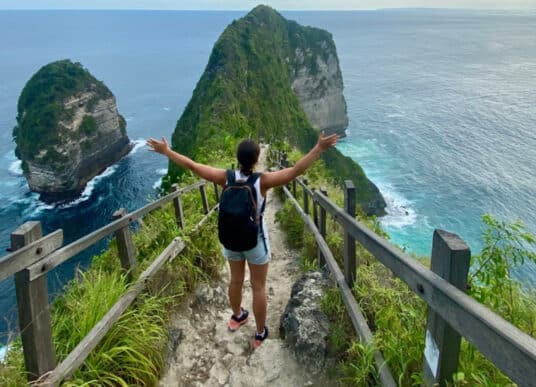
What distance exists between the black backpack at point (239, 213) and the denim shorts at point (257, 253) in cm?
13

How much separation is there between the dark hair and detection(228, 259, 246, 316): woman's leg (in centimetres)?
94

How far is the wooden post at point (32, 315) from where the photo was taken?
99.7 inches

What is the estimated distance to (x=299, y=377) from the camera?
146 inches

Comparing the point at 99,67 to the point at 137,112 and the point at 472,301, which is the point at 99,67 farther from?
the point at 472,301

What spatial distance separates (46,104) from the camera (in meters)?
52.2

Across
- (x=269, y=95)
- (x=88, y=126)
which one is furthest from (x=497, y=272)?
(x=88, y=126)

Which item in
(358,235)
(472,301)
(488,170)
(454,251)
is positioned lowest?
(488,170)

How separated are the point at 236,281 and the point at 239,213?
103 centimetres

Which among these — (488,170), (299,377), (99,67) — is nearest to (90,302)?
(299,377)

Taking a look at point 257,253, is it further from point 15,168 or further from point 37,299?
point 15,168

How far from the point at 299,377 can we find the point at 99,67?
161 m

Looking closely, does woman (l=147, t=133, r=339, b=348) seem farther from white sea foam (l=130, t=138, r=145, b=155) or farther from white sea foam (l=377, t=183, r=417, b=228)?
white sea foam (l=130, t=138, r=145, b=155)

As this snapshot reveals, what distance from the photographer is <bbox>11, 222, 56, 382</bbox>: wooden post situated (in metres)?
2.53

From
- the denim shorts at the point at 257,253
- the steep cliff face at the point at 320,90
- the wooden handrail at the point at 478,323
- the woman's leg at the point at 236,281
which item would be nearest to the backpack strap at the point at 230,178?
the denim shorts at the point at 257,253
